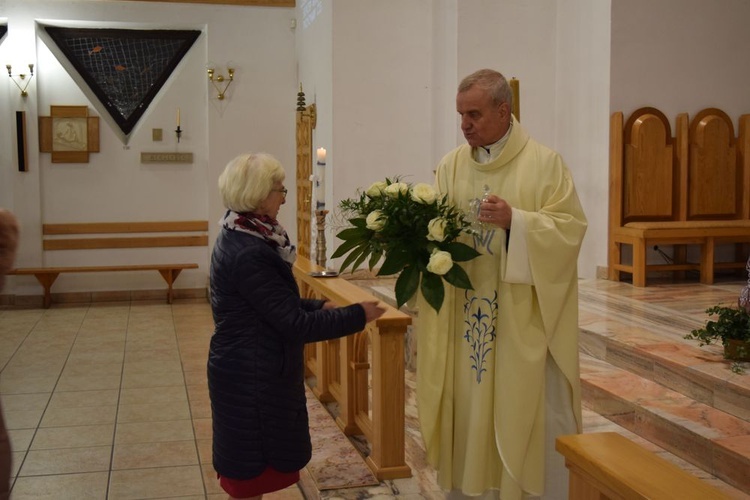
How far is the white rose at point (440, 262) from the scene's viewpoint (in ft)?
8.49

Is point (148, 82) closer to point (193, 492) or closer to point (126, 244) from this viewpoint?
point (126, 244)

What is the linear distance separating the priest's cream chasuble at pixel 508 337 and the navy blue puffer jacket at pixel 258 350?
1.29 ft

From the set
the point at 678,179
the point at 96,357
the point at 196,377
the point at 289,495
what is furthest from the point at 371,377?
the point at 678,179

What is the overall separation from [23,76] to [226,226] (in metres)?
7.99

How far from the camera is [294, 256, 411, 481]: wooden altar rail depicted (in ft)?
12.3

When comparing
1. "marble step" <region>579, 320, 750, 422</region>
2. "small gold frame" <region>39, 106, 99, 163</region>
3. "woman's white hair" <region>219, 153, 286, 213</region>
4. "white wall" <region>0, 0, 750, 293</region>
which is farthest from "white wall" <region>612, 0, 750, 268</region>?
"small gold frame" <region>39, 106, 99, 163</region>

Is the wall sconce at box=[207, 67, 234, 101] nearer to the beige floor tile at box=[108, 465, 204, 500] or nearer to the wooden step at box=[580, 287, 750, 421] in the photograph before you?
the wooden step at box=[580, 287, 750, 421]

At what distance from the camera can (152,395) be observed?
590 centimetres

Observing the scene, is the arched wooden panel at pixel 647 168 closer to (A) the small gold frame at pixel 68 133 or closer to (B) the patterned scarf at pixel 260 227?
(B) the patterned scarf at pixel 260 227

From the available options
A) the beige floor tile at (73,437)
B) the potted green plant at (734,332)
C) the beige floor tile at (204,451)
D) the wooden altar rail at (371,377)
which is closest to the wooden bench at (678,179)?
the potted green plant at (734,332)

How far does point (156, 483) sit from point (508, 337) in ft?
7.40

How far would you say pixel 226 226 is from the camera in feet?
8.64

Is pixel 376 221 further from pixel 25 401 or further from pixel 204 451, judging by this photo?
pixel 25 401

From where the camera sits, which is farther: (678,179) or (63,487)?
(678,179)
